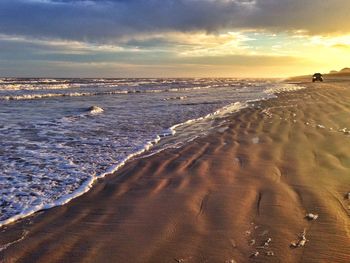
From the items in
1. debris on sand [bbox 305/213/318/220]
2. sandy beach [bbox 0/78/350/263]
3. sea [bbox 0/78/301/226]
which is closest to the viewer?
sandy beach [bbox 0/78/350/263]

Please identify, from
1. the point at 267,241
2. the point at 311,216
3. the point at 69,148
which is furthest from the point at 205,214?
the point at 69,148

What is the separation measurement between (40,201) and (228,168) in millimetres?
2912

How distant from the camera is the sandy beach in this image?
3.62 meters

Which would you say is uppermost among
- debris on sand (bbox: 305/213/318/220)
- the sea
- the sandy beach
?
debris on sand (bbox: 305/213/318/220)

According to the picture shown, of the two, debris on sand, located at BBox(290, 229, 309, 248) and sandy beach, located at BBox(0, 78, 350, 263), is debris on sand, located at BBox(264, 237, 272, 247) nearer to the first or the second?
sandy beach, located at BBox(0, 78, 350, 263)

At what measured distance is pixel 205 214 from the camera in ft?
15.0

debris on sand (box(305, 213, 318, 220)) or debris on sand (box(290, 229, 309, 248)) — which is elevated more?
debris on sand (box(305, 213, 318, 220))

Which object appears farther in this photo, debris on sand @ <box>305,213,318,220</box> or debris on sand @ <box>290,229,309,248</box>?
debris on sand @ <box>305,213,318,220</box>

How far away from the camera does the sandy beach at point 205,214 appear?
3.62m

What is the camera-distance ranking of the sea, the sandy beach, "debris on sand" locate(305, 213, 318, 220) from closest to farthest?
the sandy beach < "debris on sand" locate(305, 213, 318, 220) < the sea

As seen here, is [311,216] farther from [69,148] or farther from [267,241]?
[69,148]

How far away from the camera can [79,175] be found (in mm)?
6398

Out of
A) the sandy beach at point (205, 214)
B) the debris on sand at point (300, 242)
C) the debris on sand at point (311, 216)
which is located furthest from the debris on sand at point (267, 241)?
the debris on sand at point (311, 216)

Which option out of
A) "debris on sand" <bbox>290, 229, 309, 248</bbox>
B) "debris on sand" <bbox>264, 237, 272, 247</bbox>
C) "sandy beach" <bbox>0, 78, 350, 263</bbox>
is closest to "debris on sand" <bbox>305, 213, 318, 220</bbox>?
"sandy beach" <bbox>0, 78, 350, 263</bbox>
